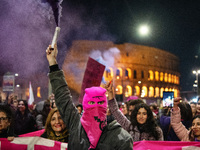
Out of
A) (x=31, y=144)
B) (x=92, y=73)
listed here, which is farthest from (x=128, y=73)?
(x=31, y=144)

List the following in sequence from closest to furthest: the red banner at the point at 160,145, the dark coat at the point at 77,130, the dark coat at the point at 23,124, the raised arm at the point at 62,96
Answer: the dark coat at the point at 77,130, the raised arm at the point at 62,96, the red banner at the point at 160,145, the dark coat at the point at 23,124

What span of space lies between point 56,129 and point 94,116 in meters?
1.30

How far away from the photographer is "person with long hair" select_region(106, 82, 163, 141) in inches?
142

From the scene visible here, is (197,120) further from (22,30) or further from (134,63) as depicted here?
(134,63)

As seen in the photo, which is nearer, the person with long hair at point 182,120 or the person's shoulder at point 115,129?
the person's shoulder at point 115,129

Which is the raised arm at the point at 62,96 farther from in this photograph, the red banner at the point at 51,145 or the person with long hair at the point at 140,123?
the person with long hair at the point at 140,123

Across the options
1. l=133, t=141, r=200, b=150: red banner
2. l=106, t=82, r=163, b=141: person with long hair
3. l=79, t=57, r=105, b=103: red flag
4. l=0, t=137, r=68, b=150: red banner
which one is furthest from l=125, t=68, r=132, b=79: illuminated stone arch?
l=0, t=137, r=68, b=150: red banner

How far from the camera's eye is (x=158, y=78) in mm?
63938

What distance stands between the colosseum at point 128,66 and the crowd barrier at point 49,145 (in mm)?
37928

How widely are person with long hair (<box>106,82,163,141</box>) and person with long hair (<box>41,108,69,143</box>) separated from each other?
844 millimetres

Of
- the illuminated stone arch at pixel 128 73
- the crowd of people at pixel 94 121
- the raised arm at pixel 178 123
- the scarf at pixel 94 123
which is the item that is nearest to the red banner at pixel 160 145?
the crowd of people at pixel 94 121

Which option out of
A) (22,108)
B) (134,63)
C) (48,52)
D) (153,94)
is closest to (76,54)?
(134,63)

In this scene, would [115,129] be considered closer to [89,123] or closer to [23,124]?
[89,123]

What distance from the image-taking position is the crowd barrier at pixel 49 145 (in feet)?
10.5
